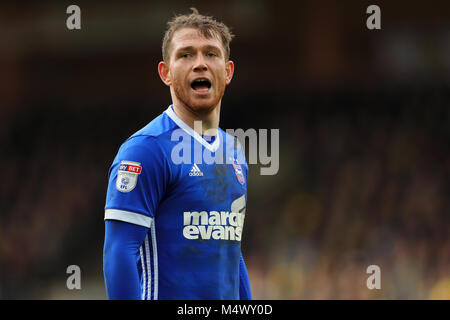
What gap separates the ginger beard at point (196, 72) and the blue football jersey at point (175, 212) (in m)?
0.14

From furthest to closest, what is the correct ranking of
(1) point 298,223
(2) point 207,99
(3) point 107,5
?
(3) point 107,5
(1) point 298,223
(2) point 207,99

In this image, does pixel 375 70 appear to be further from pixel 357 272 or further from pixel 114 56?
pixel 114 56

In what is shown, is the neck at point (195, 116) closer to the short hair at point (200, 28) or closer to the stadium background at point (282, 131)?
the short hair at point (200, 28)

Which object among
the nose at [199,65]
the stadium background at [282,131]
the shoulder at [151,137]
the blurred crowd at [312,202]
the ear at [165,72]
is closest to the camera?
the shoulder at [151,137]

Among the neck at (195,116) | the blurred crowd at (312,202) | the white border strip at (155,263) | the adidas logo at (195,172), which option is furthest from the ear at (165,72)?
the blurred crowd at (312,202)

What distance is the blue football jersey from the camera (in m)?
2.77

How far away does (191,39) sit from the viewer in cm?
307

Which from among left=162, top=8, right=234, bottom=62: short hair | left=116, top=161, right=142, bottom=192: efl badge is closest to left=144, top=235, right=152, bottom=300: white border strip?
left=116, top=161, right=142, bottom=192: efl badge

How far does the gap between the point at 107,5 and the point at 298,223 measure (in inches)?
189

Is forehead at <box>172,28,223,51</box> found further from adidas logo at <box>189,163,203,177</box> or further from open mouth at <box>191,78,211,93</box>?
adidas logo at <box>189,163,203,177</box>

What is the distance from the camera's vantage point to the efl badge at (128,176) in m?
2.76

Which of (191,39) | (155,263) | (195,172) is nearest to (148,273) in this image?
(155,263)

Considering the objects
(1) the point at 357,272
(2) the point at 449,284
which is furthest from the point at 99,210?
(2) the point at 449,284

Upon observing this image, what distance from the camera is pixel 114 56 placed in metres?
11.8
